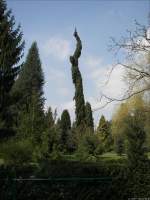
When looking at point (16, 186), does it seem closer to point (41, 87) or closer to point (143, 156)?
point (143, 156)

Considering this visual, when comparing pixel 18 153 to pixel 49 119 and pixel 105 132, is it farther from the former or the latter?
pixel 105 132

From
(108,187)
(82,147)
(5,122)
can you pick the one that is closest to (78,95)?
(82,147)

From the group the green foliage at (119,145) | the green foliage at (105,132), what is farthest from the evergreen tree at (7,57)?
the green foliage at (105,132)

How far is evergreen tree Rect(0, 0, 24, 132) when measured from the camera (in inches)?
1185

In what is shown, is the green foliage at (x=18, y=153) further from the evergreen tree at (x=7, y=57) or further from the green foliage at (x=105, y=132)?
the green foliage at (x=105, y=132)

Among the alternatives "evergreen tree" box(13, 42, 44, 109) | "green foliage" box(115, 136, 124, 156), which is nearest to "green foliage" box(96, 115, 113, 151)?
"green foliage" box(115, 136, 124, 156)

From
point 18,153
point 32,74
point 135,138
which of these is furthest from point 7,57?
point 32,74

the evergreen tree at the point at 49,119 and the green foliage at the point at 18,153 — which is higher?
the evergreen tree at the point at 49,119

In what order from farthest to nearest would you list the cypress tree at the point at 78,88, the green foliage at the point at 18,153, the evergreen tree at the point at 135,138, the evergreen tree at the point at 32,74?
the evergreen tree at the point at 32,74 → the cypress tree at the point at 78,88 → the green foliage at the point at 18,153 → the evergreen tree at the point at 135,138

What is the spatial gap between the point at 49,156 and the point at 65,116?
36.3 meters

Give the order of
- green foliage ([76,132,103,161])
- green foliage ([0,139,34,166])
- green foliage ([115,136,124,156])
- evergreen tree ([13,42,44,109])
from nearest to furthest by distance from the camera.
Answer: green foliage ([0,139,34,166]), green foliage ([76,132,103,161]), green foliage ([115,136,124,156]), evergreen tree ([13,42,44,109])

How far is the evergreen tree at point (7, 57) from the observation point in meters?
30.1

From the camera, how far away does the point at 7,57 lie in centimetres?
3078

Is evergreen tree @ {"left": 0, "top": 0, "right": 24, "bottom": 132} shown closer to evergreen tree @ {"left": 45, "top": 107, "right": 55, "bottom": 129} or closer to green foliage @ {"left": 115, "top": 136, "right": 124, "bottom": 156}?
evergreen tree @ {"left": 45, "top": 107, "right": 55, "bottom": 129}
